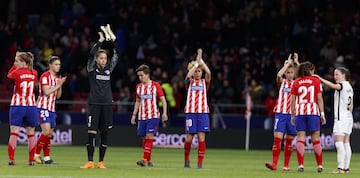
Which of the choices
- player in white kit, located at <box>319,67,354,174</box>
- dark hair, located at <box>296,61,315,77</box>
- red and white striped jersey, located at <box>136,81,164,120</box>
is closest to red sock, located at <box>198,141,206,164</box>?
red and white striped jersey, located at <box>136,81,164,120</box>

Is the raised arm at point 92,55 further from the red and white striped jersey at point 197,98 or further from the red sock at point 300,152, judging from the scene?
the red sock at point 300,152

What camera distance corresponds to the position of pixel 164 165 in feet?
79.7

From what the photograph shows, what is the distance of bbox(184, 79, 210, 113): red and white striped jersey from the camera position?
23.5 metres

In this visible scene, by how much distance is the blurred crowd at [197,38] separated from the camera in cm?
3766

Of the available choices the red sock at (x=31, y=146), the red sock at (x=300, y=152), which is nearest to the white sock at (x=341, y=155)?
the red sock at (x=300, y=152)

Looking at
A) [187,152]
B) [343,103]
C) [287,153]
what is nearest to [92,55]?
[187,152]

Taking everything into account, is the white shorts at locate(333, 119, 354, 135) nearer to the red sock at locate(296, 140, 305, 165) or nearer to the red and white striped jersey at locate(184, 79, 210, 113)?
the red sock at locate(296, 140, 305, 165)

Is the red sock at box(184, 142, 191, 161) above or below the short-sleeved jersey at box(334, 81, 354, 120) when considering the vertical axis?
below

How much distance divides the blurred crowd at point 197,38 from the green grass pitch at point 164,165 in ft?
13.4

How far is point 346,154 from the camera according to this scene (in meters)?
22.0

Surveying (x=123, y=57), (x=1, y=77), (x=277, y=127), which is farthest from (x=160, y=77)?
(x=277, y=127)

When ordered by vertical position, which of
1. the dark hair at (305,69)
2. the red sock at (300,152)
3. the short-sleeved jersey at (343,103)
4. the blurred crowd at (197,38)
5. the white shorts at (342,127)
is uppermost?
the blurred crowd at (197,38)

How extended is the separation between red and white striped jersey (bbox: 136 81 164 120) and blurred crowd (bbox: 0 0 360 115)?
462 inches

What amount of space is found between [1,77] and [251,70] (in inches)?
373
